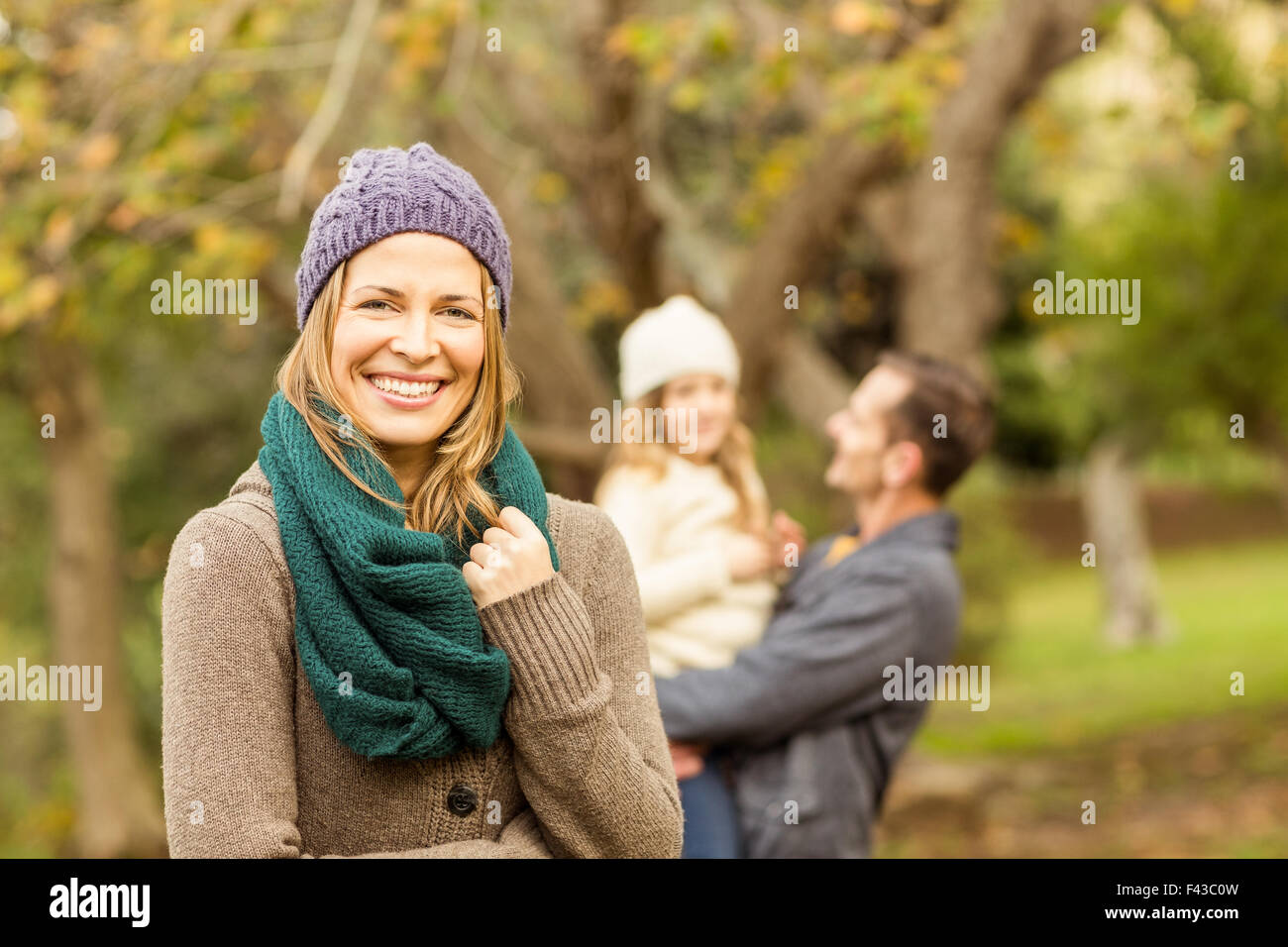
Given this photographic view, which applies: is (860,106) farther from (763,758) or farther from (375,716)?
(375,716)

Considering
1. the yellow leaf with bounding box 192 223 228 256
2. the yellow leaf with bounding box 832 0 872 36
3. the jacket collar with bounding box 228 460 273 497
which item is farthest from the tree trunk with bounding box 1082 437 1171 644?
the jacket collar with bounding box 228 460 273 497

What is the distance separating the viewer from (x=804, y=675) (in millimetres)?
2555

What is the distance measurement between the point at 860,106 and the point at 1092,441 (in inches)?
434

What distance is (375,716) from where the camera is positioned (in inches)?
55.2

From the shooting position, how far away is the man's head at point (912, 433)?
2867 mm

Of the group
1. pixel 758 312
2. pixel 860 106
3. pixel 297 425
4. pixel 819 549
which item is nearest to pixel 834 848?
pixel 819 549

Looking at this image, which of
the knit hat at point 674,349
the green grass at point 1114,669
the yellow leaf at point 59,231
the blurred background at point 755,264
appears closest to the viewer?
the knit hat at point 674,349

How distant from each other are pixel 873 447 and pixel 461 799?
5.34ft

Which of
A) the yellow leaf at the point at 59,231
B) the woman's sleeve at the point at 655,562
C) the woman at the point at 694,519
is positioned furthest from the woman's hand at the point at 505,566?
the yellow leaf at the point at 59,231

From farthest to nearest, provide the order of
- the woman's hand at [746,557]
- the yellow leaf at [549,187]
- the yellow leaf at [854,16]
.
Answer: the yellow leaf at [549,187], the yellow leaf at [854,16], the woman's hand at [746,557]

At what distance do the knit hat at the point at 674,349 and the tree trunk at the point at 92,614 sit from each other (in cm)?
619

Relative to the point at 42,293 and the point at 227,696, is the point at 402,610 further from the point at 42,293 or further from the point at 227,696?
the point at 42,293

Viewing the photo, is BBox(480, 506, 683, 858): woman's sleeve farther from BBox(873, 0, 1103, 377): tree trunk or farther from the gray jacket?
BBox(873, 0, 1103, 377): tree trunk

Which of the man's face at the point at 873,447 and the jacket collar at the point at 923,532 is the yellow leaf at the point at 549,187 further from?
the jacket collar at the point at 923,532
